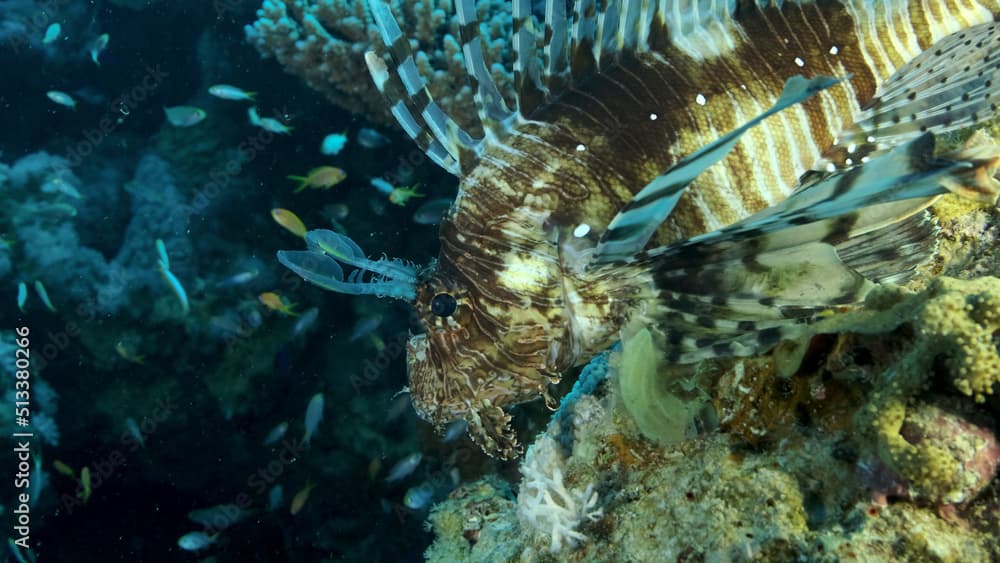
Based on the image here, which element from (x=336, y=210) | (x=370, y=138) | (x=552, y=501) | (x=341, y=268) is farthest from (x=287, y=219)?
(x=552, y=501)

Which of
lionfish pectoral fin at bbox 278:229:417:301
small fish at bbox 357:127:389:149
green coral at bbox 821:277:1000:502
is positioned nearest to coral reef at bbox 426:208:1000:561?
green coral at bbox 821:277:1000:502

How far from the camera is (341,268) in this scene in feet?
8.49

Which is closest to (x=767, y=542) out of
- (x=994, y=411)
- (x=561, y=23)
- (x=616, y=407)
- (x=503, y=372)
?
(x=994, y=411)

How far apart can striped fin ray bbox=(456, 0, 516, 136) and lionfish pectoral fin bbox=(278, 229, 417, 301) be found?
2.57 feet

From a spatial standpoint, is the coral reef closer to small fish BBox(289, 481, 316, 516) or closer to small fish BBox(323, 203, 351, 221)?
small fish BBox(289, 481, 316, 516)

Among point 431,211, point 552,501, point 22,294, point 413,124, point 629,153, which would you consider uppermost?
point 629,153

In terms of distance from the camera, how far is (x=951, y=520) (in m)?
1.60

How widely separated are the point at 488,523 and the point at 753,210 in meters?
2.86

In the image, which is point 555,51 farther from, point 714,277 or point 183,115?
point 183,115

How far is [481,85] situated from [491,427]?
5.25 ft

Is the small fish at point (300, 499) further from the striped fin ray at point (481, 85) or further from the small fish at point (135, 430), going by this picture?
the striped fin ray at point (481, 85)

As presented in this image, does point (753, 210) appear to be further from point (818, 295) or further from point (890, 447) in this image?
point (890, 447)

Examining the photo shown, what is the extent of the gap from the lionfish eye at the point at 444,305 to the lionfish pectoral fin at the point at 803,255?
2.78 ft

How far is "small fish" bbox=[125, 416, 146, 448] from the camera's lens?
8.19 m
